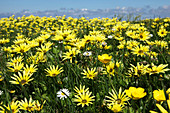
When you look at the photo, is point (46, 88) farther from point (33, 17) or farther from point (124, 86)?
point (33, 17)

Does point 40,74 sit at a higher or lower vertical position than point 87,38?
lower

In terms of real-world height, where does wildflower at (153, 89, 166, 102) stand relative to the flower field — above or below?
above

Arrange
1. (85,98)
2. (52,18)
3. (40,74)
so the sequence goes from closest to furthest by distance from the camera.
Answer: (85,98)
(40,74)
(52,18)

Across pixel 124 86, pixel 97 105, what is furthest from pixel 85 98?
pixel 124 86

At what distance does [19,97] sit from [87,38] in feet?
4.73

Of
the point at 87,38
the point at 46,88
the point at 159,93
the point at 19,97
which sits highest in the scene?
the point at 87,38

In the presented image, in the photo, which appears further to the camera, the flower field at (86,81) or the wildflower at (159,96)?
the flower field at (86,81)

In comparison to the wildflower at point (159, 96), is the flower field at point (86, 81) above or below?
below

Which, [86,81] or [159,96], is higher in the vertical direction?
[159,96]

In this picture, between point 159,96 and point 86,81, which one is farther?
point 86,81

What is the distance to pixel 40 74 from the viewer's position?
2420 mm

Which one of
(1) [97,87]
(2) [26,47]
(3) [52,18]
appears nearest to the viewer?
(1) [97,87]

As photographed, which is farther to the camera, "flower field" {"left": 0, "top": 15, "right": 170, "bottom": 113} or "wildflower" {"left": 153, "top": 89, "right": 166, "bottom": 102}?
"flower field" {"left": 0, "top": 15, "right": 170, "bottom": 113}

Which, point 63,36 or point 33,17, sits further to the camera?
point 33,17
